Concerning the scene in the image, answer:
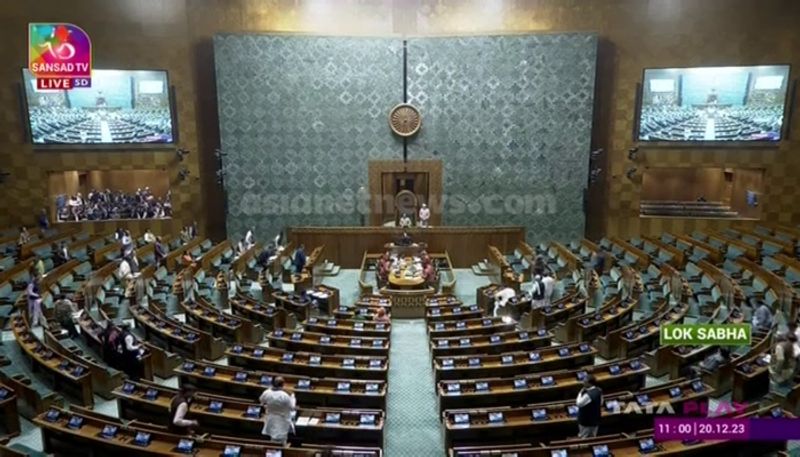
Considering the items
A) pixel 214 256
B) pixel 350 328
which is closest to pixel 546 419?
pixel 350 328

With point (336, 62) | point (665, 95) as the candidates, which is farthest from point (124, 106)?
point (665, 95)

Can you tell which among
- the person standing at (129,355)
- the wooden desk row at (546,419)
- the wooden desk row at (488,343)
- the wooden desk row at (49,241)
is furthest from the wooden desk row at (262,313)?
the wooden desk row at (49,241)

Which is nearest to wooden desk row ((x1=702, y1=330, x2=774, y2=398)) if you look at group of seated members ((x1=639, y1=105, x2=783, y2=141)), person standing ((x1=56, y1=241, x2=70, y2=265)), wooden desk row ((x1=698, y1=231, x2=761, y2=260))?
wooden desk row ((x1=698, y1=231, x2=761, y2=260))

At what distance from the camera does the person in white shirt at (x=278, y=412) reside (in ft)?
19.3

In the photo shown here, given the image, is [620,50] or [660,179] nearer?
[620,50]

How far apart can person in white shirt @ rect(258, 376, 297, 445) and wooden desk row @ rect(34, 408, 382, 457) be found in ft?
0.57

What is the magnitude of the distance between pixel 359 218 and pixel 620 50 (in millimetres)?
10509

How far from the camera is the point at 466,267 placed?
668 inches

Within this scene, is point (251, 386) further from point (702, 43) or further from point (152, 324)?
point (702, 43)

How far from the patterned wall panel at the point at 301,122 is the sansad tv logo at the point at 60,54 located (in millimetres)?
3944

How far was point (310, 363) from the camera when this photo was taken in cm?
792

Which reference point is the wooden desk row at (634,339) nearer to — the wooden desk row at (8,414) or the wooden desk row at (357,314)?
the wooden desk row at (357,314)

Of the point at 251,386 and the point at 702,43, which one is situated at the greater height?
the point at 702,43

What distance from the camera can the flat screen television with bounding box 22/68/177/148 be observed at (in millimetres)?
17078
